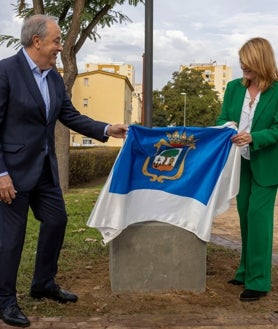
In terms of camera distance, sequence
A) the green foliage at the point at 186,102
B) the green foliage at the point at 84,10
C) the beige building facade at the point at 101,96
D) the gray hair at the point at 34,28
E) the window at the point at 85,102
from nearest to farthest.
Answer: the gray hair at the point at 34,28 → the green foliage at the point at 84,10 → the green foliage at the point at 186,102 → the beige building facade at the point at 101,96 → the window at the point at 85,102

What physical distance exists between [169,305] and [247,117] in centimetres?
161

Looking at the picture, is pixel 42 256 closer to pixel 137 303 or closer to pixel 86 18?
pixel 137 303

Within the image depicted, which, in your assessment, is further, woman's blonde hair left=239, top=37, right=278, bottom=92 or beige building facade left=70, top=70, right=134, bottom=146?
beige building facade left=70, top=70, right=134, bottom=146

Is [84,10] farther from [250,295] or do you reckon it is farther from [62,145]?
[250,295]

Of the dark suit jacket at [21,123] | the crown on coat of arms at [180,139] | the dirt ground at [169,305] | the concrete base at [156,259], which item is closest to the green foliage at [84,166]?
the dirt ground at [169,305]

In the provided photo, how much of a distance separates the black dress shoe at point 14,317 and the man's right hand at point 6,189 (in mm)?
788

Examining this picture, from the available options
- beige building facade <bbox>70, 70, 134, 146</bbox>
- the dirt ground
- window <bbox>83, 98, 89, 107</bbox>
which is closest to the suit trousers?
the dirt ground

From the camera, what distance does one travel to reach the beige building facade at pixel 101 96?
254 feet

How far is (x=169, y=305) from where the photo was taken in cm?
446

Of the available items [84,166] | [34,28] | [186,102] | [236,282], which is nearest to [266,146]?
[236,282]

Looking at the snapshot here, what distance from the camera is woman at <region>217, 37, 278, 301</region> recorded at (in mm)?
4535

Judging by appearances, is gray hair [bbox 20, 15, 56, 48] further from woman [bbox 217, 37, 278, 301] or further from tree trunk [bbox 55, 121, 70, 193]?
tree trunk [bbox 55, 121, 70, 193]

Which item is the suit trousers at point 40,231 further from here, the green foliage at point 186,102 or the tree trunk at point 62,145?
the green foliage at point 186,102

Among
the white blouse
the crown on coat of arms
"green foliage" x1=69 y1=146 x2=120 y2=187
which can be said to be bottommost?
"green foliage" x1=69 y1=146 x2=120 y2=187
